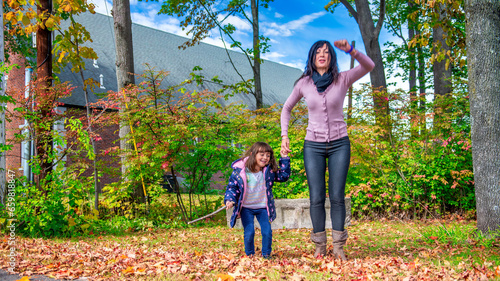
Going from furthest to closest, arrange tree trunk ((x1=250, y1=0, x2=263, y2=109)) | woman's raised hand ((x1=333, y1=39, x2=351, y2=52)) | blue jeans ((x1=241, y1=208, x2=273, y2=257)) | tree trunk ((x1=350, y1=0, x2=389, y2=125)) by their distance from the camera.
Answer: tree trunk ((x1=250, y1=0, x2=263, y2=109))
tree trunk ((x1=350, y1=0, x2=389, y2=125))
blue jeans ((x1=241, y1=208, x2=273, y2=257))
woman's raised hand ((x1=333, y1=39, x2=351, y2=52))

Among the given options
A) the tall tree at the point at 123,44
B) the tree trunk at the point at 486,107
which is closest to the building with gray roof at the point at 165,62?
the tall tree at the point at 123,44

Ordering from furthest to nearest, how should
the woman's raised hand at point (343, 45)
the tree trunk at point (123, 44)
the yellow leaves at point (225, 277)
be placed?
the tree trunk at point (123, 44) < the woman's raised hand at point (343, 45) < the yellow leaves at point (225, 277)

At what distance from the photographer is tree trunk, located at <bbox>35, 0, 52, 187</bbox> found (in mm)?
6398

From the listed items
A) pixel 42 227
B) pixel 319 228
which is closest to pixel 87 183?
pixel 42 227

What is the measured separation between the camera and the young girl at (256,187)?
13.4 ft

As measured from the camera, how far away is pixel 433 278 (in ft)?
9.83

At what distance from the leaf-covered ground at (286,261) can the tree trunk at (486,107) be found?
1.78 ft

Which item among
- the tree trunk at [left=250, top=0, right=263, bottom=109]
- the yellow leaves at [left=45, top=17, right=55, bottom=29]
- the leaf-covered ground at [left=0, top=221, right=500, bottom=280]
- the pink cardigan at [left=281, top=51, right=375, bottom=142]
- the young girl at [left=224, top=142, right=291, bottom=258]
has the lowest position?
the leaf-covered ground at [left=0, top=221, right=500, bottom=280]

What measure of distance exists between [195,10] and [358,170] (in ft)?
25.5

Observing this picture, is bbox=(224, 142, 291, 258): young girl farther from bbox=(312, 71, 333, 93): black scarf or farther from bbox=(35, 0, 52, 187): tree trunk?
bbox=(35, 0, 52, 187): tree trunk

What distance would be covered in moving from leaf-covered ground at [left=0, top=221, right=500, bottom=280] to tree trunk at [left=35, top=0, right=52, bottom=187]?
1.44m

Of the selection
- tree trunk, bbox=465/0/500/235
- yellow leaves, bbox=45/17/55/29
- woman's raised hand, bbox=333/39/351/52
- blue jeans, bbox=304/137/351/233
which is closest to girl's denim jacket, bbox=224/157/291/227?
blue jeans, bbox=304/137/351/233

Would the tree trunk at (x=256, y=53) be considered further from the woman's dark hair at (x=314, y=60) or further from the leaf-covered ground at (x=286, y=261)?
the woman's dark hair at (x=314, y=60)

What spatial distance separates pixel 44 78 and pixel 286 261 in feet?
18.0
